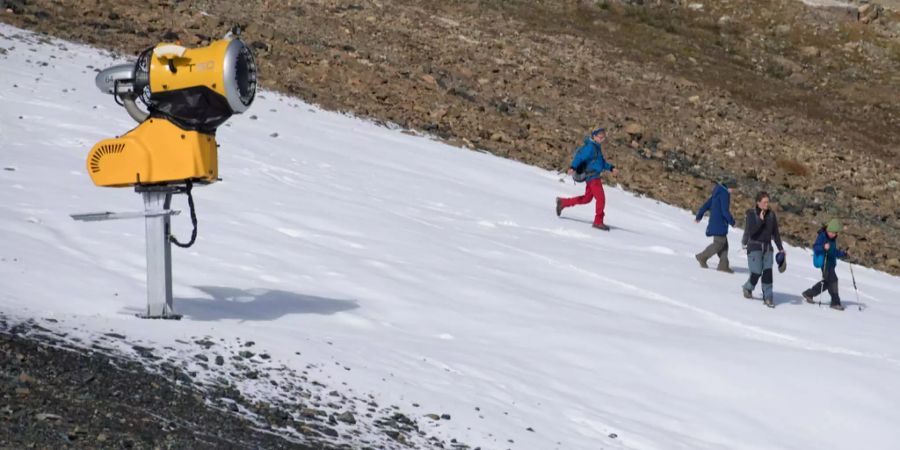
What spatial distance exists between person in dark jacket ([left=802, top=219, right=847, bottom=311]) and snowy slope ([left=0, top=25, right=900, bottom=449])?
1.02 feet

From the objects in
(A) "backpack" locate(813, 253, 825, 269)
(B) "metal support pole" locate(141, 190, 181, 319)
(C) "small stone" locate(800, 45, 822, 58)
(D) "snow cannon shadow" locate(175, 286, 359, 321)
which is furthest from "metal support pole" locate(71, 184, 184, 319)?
(C) "small stone" locate(800, 45, 822, 58)

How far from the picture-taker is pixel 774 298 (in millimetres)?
17109

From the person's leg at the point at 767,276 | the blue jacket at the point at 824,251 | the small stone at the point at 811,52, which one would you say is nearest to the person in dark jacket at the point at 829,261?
the blue jacket at the point at 824,251

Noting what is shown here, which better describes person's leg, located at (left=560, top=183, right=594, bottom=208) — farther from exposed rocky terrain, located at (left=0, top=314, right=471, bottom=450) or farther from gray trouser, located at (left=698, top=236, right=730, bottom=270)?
exposed rocky terrain, located at (left=0, top=314, right=471, bottom=450)

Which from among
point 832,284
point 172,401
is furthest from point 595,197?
point 172,401

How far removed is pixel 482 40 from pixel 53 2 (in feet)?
33.8

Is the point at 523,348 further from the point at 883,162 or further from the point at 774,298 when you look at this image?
the point at 883,162

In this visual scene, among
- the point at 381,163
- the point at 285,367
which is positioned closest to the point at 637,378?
the point at 285,367

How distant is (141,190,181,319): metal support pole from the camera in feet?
32.7

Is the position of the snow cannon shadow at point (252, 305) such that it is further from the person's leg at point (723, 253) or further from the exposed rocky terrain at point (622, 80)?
the exposed rocky terrain at point (622, 80)

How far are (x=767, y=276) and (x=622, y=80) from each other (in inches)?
671

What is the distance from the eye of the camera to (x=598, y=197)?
19219mm

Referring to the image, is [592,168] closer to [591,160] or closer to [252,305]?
[591,160]

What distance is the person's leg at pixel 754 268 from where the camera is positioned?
16.3 m
